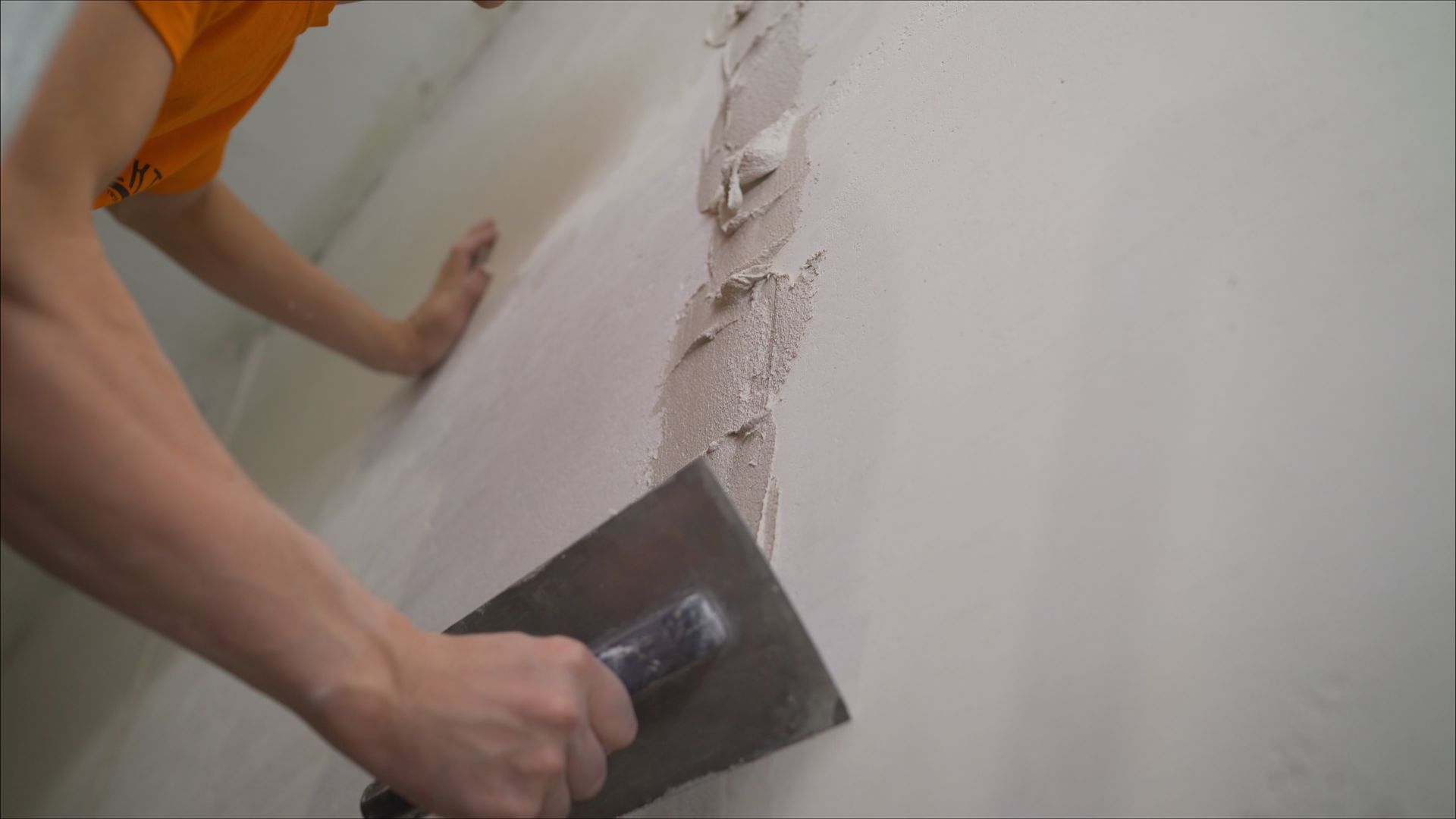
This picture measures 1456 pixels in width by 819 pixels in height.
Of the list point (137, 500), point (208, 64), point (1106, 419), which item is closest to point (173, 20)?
point (208, 64)

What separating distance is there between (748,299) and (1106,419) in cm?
37

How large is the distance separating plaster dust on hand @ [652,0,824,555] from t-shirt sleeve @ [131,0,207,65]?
0.45 m

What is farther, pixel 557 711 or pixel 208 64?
pixel 208 64

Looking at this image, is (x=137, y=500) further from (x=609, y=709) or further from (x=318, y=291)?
(x=318, y=291)

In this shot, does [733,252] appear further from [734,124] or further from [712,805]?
[712,805]

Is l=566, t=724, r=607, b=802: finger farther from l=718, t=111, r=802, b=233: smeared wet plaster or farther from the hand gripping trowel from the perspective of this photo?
l=718, t=111, r=802, b=233: smeared wet plaster

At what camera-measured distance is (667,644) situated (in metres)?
0.66

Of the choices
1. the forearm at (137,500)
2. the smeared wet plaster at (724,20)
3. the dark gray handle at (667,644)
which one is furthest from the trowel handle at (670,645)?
the smeared wet plaster at (724,20)

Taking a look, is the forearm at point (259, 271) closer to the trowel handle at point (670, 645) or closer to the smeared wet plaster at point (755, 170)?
the smeared wet plaster at point (755, 170)

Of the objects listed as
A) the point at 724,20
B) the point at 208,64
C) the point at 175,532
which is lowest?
the point at 724,20

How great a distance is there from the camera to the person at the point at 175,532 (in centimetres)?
50

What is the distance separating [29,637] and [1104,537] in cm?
213

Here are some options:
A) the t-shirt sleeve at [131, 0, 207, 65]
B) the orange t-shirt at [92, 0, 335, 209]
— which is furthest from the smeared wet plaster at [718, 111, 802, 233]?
the t-shirt sleeve at [131, 0, 207, 65]

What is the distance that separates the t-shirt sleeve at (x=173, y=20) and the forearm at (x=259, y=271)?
30.0 inches
